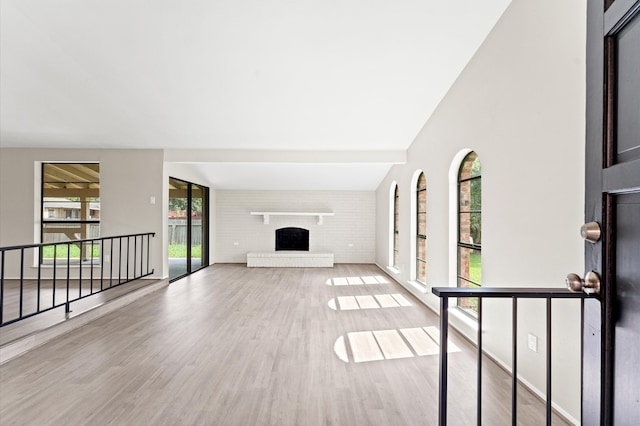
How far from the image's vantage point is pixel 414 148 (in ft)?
18.9

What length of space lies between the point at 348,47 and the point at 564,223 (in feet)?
8.11

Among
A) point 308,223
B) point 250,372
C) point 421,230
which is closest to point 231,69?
point 250,372

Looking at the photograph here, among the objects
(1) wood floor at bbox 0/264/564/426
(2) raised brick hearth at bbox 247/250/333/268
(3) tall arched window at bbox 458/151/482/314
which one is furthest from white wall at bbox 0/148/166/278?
(3) tall arched window at bbox 458/151/482/314

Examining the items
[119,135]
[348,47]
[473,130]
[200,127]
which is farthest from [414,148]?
[119,135]

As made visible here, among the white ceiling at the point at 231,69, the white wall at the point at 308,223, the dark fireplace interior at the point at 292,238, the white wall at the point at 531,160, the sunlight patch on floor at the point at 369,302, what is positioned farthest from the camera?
the dark fireplace interior at the point at 292,238

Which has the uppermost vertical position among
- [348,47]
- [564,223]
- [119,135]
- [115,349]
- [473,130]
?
[348,47]

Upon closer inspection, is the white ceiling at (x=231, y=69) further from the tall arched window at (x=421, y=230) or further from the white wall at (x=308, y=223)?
the white wall at (x=308, y=223)

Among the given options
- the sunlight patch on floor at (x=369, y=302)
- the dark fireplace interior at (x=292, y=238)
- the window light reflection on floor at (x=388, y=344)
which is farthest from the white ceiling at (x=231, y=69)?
the dark fireplace interior at (x=292, y=238)

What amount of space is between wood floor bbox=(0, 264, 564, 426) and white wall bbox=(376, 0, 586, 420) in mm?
436

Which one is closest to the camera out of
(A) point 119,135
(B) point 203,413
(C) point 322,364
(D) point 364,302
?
(B) point 203,413

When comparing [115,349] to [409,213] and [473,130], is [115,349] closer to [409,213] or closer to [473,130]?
[473,130]

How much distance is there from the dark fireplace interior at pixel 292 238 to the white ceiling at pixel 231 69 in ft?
13.2

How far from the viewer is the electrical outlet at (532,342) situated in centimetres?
251

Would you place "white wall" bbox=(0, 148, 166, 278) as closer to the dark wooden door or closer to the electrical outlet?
the electrical outlet
